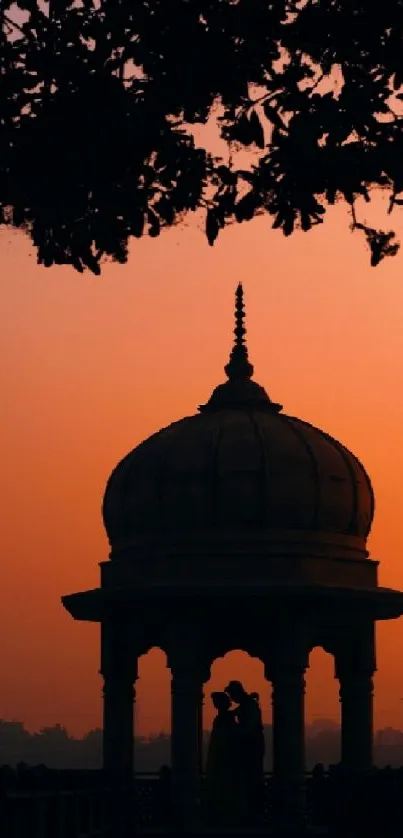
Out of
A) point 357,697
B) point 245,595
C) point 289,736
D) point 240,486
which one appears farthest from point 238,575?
point 357,697

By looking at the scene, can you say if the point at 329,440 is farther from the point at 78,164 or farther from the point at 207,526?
the point at 78,164

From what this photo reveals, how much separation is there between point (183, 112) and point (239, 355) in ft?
68.1

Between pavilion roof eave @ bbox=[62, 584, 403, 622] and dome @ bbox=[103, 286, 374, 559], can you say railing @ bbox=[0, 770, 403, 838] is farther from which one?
dome @ bbox=[103, 286, 374, 559]

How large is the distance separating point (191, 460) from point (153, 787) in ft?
16.3

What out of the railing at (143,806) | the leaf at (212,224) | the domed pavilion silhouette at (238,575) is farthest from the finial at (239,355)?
the leaf at (212,224)

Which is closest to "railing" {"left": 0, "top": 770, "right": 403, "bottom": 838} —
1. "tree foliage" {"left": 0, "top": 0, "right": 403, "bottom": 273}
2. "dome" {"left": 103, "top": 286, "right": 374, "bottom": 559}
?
"dome" {"left": 103, "top": 286, "right": 374, "bottom": 559}

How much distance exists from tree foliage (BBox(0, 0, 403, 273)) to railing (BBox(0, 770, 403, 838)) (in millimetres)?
11061

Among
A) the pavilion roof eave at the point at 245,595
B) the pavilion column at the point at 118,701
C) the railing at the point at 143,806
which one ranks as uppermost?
the pavilion roof eave at the point at 245,595

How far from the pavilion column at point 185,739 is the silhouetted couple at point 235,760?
0.28 m

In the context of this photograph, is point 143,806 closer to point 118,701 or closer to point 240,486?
point 118,701

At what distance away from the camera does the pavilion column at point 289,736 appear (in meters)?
40.2

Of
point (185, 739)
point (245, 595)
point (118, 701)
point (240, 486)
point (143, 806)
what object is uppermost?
point (240, 486)

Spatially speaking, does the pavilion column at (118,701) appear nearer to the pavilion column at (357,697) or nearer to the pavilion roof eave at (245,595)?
the pavilion roof eave at (245,595)

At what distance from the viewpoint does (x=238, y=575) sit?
40531mm
